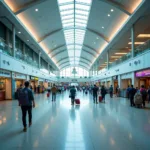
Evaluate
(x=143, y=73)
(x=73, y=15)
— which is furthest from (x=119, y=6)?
(x=73, y=15)

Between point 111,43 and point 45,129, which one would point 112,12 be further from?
point 45,129

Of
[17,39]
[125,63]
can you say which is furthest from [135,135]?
[17,39]

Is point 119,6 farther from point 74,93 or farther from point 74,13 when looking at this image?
point 74,13

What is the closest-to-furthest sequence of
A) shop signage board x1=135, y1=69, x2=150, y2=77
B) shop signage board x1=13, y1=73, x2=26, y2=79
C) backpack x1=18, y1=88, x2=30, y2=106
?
backpack x1=18, y1=88, x2=30, y2=106, shop signage board x1=135, y1=69, x2=150, y2=77, shop signage board x1=13, y1=73, x2=26, y2=79

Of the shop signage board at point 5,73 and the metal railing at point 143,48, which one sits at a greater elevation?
the metal railing at point 143,48

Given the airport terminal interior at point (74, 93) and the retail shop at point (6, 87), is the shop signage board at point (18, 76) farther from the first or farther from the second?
the retail shop at point (6, 87)

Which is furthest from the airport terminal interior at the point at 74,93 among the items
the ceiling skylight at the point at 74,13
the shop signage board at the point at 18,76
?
the shop signage board at the point at 18,76

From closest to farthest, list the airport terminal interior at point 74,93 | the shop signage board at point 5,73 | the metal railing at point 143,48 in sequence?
the airport terminal interior at point 74,93
the metal railing at point 143,48
the shop signage board at point 5,73

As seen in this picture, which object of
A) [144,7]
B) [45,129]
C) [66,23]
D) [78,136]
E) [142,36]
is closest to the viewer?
[78,136]

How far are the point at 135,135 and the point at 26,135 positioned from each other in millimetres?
3112

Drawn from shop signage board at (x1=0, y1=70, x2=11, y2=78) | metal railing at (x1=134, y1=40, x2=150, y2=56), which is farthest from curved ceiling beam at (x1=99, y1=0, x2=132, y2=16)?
shop signage board at (x1=0, y1=70, x2=11, y2=78)

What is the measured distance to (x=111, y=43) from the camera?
83.9ft

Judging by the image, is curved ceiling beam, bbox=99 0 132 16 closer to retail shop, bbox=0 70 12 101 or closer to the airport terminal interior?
the airport terminal interior

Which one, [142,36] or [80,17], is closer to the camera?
[142,36]
